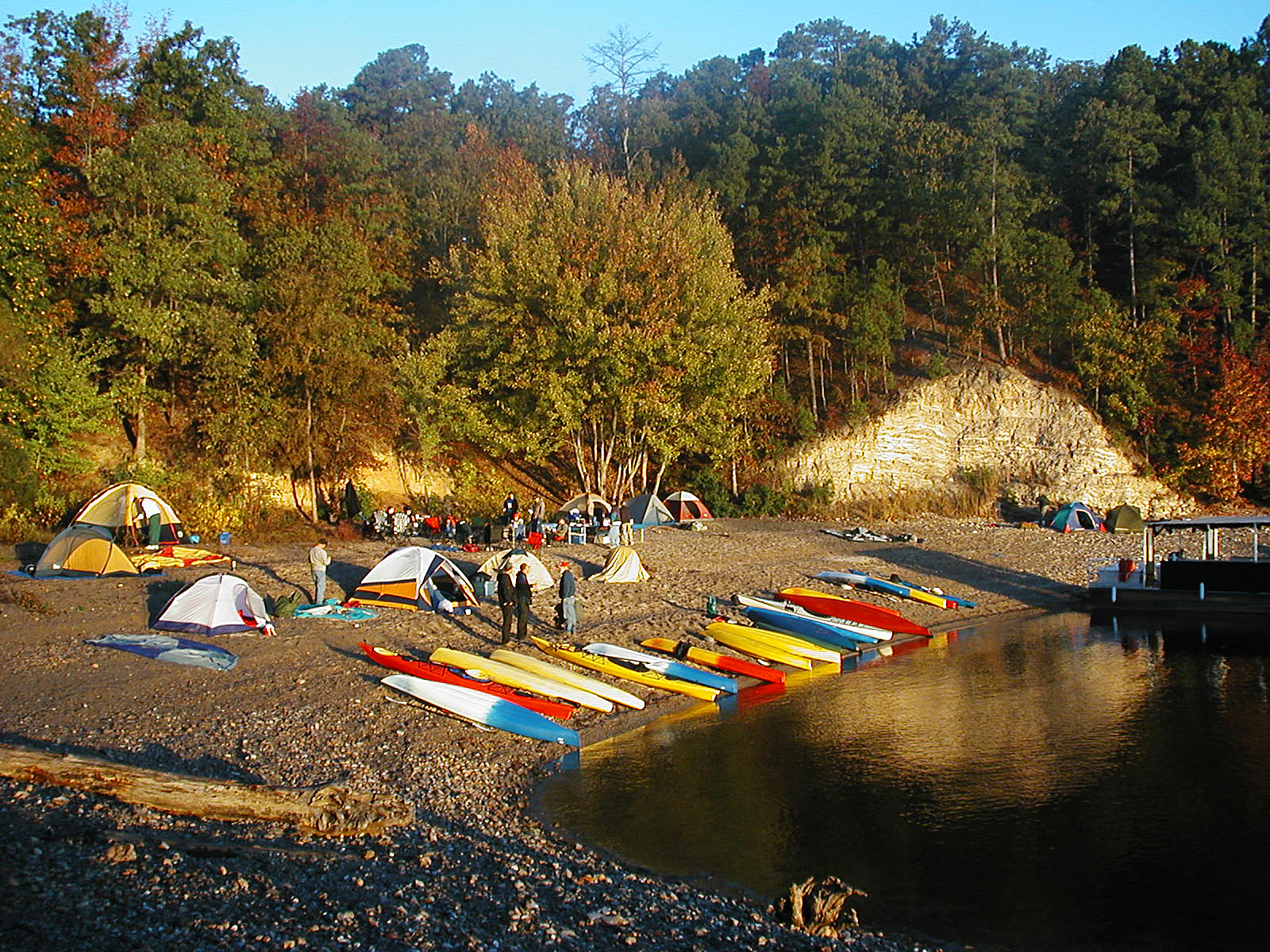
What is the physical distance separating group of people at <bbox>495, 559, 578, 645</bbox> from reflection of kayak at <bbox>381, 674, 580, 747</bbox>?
3.77m

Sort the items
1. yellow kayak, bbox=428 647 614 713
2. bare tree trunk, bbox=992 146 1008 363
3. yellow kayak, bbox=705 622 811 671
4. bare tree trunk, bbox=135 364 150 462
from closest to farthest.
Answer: yellow kayak, bbox=428 647 614 713 < yellow kayak, bbox=705 622 811 671 < bare tree trunk, bbox=135 364 150 462 < bare tree trunk, bbox=992 146 1008 363

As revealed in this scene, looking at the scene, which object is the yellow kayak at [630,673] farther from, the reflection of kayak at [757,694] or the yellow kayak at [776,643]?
the yellow kayak at [776,643]

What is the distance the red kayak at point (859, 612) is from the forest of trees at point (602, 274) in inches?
501

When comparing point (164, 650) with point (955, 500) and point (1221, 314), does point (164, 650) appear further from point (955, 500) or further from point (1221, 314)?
point (1221, 314)

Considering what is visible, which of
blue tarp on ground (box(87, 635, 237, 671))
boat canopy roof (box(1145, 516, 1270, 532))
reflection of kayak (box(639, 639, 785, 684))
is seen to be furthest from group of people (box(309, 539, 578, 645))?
boat canopy roof (box(1145, 516, 1270, 532))

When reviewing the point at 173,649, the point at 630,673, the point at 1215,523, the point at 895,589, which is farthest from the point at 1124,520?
the point at 173,649

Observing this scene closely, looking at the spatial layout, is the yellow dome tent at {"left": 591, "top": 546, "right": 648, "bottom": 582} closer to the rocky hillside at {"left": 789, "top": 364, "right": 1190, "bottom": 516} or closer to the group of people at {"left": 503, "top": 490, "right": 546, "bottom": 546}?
the group of people at {"left": 503, "top": 490, "right": 546, "bottom": 546}

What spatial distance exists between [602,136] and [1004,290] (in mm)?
32661

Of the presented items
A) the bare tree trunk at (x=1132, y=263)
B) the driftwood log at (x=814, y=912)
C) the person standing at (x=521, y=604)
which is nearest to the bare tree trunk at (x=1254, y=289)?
the bare tree trunk at (x=1132, y=263)

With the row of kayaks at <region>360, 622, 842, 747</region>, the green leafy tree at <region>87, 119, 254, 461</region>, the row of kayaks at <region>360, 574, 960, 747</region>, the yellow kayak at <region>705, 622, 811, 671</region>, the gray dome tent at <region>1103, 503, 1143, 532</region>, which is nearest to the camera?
the row of kayaks at <region>360, 622, 842, 747</region>

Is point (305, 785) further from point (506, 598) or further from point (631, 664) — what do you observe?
point (506, 598)

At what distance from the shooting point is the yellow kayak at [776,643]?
822 inches

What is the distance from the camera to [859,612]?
79.8 feet

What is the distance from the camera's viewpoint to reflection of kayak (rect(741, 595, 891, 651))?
2256cm
